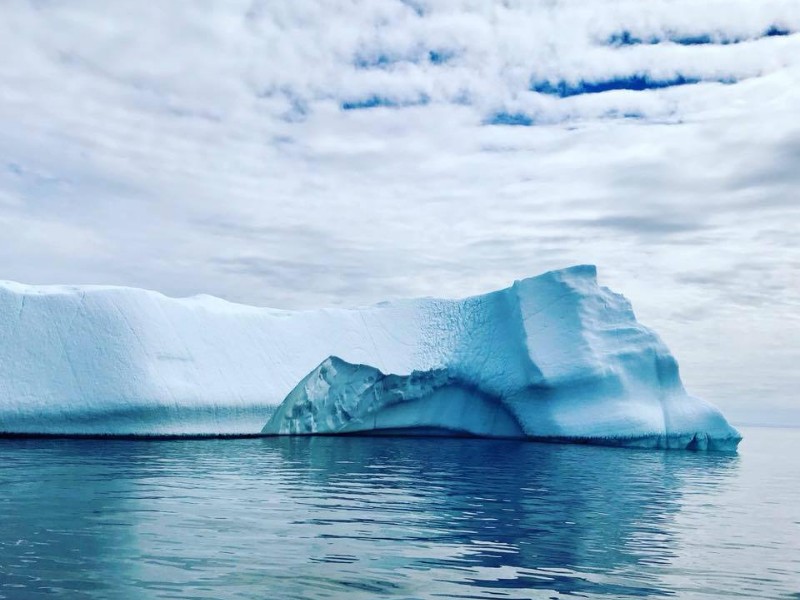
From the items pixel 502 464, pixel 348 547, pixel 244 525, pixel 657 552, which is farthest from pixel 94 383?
pixel 657 552

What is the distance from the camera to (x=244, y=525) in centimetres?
768

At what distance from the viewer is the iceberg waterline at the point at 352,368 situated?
66.6ft

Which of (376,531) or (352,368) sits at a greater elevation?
(352,368)

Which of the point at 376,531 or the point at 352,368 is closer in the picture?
the point at 376,531

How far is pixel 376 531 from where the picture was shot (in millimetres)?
7605

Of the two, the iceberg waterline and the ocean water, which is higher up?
the iceberg waterline

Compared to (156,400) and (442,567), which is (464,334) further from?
(442,567)

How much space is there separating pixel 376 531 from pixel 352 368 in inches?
627

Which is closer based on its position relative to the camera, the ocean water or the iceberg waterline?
the ocean water

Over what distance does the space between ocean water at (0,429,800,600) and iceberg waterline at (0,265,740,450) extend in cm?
532

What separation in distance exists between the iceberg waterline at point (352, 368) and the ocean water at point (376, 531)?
5.32m

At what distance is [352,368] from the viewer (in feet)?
77.0

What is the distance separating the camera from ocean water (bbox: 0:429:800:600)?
18.2 feet

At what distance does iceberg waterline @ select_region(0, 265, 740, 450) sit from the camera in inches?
800
